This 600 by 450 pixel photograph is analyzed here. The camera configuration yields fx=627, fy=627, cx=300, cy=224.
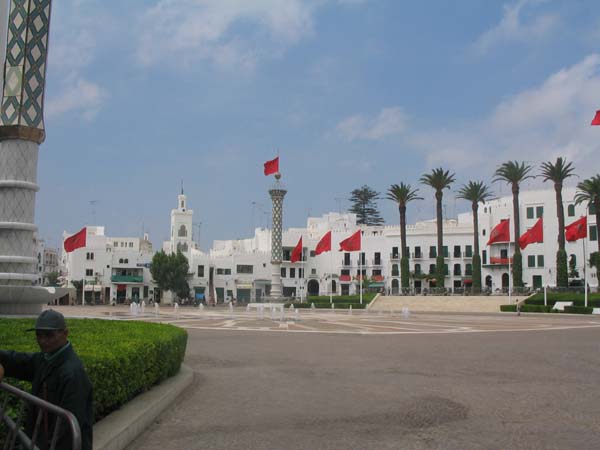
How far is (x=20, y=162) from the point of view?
663 inches

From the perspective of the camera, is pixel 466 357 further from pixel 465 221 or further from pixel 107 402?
pixel 465 221

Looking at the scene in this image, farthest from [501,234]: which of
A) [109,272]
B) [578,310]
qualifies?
[109,272]

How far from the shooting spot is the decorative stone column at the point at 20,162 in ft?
54.7

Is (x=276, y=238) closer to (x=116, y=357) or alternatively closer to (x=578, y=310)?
(x=578, y=310)

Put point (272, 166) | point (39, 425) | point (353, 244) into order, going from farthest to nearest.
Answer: point (272, 166) < point (353, 244) < point (39, 425)

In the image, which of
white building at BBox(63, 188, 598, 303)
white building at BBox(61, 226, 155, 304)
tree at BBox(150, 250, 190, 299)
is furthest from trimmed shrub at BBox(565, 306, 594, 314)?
→ white building at BBox(61, 226, 155, 304)

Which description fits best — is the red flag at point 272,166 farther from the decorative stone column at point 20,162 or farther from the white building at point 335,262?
the decorative stone column at point 20,162

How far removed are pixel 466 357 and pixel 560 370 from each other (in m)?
2.83

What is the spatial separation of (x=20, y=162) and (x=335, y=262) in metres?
68.3

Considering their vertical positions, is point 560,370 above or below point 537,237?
below

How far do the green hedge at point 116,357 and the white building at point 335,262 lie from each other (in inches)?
2497

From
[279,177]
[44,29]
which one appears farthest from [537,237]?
[44,29]

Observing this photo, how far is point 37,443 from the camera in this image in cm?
382

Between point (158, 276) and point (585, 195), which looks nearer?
point (585, 195)
